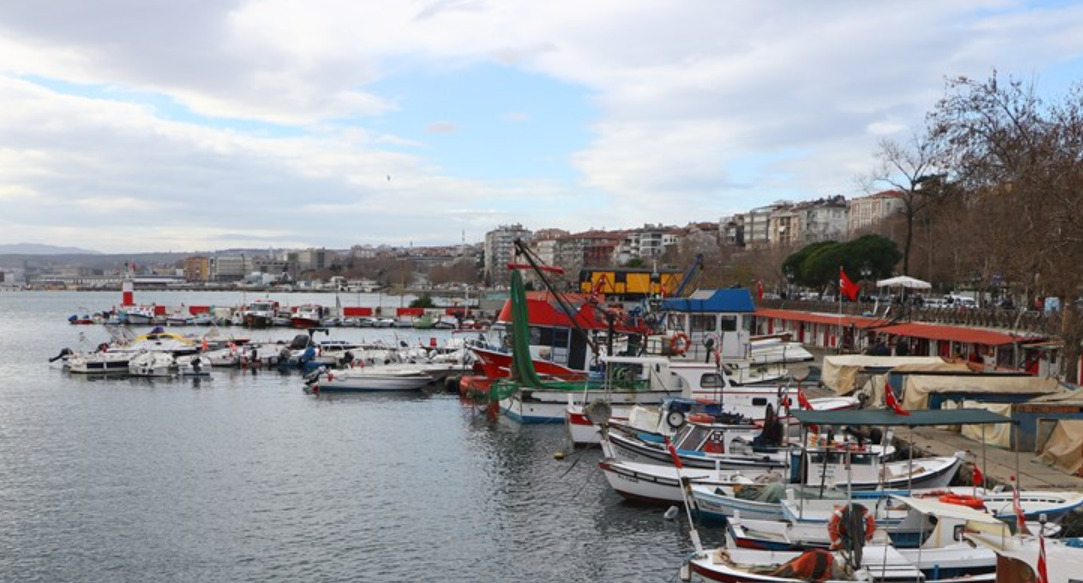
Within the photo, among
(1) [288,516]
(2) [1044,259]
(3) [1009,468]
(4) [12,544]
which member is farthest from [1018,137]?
(4) [12,544]

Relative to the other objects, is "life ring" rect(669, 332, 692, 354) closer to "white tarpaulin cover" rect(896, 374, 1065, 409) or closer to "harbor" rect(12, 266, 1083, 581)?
"harbor" rect(12, 266, 1083, 581)

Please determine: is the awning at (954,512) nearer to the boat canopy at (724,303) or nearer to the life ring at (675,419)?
the life ring at (675,419)

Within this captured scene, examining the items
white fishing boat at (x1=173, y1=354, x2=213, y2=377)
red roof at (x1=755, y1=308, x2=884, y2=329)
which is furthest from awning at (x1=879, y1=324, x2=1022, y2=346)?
white fishing boat at (x1=173, y1=354, x2=213, y2=377)

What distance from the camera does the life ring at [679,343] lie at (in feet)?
130

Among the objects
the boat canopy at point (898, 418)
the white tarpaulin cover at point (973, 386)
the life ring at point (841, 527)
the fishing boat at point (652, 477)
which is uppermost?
the boat canopy at point (898, 418)

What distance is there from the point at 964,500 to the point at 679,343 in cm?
2349

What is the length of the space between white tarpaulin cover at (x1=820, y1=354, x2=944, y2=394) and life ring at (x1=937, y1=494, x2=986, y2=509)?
17.5 meters

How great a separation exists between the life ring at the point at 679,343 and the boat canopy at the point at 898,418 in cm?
2139

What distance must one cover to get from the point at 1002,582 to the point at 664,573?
6889 mm

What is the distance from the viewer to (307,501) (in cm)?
2489

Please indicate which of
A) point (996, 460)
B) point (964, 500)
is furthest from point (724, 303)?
point (964, 500)

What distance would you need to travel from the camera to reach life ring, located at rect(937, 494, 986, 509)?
17062 mm

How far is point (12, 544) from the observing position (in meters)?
21.0

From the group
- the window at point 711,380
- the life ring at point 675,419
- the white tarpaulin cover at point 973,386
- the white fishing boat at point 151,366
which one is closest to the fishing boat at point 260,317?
the white fishing boat at point 151,366
